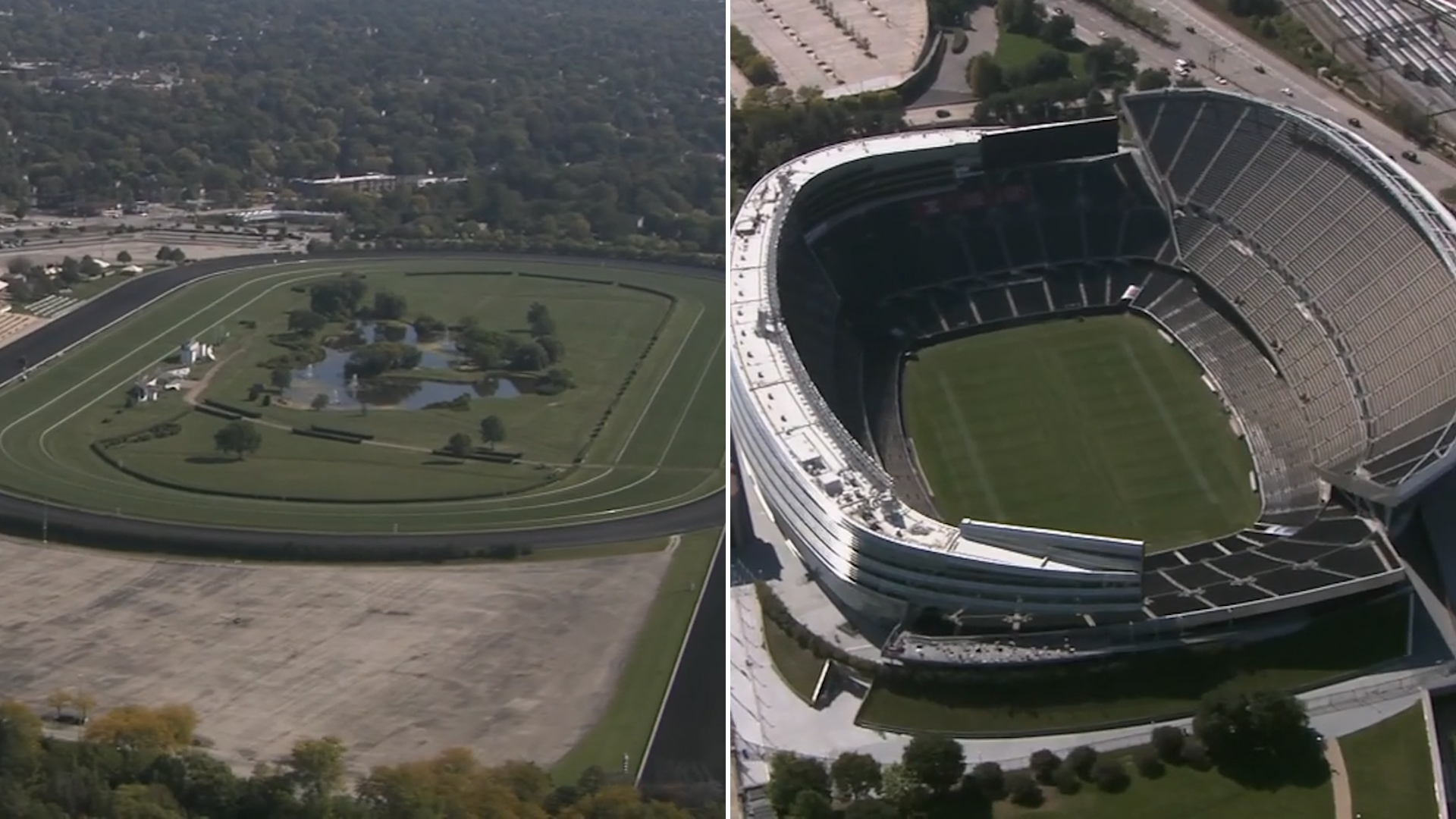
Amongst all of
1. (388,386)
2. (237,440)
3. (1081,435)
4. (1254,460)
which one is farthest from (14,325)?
(1254,460)

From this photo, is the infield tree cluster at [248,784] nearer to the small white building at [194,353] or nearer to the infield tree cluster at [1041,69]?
the small white building at [194,353]

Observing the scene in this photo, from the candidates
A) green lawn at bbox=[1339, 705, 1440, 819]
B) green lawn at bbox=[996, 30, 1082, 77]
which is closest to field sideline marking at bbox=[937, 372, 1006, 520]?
green lawn at bbox=[1339, 705, 1440, 819]

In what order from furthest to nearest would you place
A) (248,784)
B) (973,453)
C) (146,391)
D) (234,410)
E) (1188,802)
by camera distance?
(973,453), (146,391), (234,410), (1188,802), (248,784)

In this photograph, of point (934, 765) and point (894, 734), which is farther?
point (894, 734)

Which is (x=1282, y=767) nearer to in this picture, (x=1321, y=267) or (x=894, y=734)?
(x=894, y=734)

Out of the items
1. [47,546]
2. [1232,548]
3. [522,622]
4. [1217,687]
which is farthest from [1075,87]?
[47,546]

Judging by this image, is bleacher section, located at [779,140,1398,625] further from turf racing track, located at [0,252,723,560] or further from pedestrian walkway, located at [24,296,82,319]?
pedestrian walkway, located at [24,296,82,319]

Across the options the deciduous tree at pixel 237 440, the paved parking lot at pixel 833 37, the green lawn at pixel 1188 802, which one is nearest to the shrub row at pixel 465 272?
the deciduous tree at pixel 237 440
